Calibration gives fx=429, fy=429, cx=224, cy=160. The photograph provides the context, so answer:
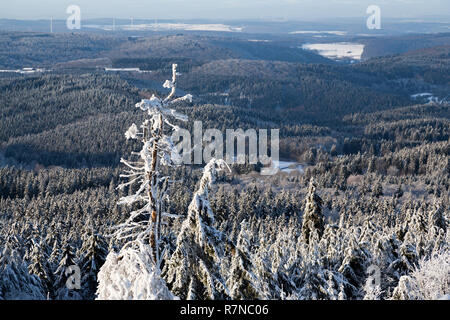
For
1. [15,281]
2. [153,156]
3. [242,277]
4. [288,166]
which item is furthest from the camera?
[288,166]

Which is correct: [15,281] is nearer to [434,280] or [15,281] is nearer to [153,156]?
[153,156]

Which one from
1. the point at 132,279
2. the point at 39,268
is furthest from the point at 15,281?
the point at 132,279

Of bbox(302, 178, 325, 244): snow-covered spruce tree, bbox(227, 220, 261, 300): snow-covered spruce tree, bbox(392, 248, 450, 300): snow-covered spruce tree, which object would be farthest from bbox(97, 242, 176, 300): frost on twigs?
bbox(302, 178, 325, 244): snow-covered spruce tree

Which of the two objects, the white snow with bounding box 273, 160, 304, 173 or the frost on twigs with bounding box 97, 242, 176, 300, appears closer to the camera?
the frost on twigs with bounding box 97, 242, 176, 300

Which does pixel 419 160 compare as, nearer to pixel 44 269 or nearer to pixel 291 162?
pixel 291 162

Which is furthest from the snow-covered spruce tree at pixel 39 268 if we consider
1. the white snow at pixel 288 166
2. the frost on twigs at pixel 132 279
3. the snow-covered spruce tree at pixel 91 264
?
the white snow at pixel 288 166

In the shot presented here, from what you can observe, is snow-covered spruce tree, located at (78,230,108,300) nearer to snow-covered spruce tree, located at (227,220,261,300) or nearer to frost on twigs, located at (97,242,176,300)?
snow-covered spruce tree, located at (227,220,261,300)
